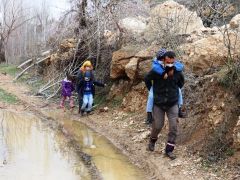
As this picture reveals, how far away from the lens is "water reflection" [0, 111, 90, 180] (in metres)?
6.96

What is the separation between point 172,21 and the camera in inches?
421

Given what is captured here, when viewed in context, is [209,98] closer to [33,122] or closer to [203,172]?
[203,172]

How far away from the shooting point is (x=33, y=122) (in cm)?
1088

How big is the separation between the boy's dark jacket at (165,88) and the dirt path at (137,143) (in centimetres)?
97

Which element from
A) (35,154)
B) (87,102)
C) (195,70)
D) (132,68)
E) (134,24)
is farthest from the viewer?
(134,24)

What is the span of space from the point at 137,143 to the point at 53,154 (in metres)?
1.63

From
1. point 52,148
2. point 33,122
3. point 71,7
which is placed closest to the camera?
point 52,148

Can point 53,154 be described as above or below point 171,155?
below

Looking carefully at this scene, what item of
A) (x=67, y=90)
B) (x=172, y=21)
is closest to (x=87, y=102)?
(x=67, y=90)

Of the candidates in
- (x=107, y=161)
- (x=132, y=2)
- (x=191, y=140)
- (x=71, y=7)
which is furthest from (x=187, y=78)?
(x=71, y=7)

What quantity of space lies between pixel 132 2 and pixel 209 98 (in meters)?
6.30

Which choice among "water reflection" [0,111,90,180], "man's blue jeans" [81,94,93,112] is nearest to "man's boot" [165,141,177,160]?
"water reflection" [0,111,90,180]

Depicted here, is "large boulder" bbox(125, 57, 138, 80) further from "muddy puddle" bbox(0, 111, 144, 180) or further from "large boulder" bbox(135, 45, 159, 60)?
"muddy puddle" bbox(0, 111, 144, 180)

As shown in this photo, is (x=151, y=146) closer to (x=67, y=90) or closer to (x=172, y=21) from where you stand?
(x=172, y=21)
